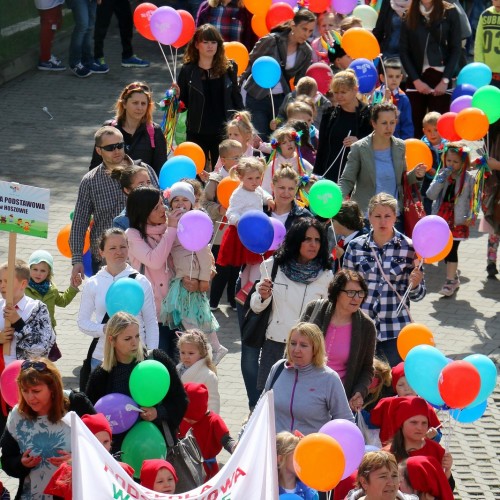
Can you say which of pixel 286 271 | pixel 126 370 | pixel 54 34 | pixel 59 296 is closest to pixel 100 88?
pixel 54 34

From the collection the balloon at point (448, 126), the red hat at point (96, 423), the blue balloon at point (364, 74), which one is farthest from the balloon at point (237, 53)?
the red hat at point (96, 423)

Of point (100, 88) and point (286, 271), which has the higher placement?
A: point (286, 271)

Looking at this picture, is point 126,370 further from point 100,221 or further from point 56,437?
point 100,221

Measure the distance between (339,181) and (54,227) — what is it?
3.51 meters

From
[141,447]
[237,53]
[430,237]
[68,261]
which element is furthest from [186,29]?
[141,447]

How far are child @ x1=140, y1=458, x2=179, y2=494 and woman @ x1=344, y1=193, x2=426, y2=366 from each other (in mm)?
2899

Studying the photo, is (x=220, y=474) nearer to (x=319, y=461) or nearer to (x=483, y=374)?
(x=319, y=461)

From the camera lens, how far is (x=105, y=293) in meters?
9.73

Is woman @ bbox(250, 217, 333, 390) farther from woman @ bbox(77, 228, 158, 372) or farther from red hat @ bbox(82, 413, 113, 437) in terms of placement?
red hat @ bbox(82, 413, 113, 437)

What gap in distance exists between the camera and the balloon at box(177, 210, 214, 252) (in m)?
10.4

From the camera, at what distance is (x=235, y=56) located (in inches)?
600

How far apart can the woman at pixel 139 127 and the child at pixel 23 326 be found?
8.77 ft

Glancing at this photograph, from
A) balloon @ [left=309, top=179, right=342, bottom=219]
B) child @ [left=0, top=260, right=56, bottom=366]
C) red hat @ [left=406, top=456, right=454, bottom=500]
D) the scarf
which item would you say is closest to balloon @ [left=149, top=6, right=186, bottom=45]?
balloon @ [left=309, top=179, right=342, bottom=219]

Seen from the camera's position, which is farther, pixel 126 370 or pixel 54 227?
pixel 54 227
